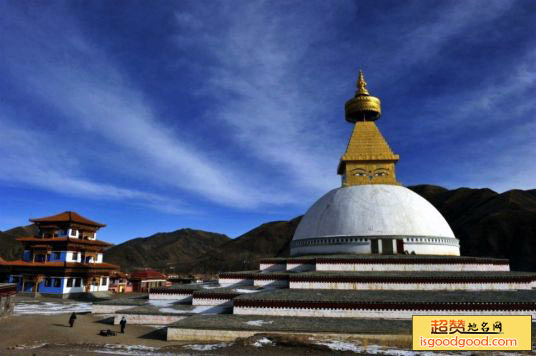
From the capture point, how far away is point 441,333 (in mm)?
12664

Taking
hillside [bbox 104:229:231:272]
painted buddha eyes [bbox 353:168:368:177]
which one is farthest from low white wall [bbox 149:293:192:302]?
hillside [bbox 104:229:231:272]

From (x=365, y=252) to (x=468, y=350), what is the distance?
10960mm

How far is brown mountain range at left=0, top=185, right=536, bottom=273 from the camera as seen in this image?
6550 cm

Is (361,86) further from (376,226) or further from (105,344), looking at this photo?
(105,344)

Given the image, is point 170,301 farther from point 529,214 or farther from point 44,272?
point 529,214

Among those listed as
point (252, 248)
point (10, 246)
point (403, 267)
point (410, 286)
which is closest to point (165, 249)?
point (252, 248)

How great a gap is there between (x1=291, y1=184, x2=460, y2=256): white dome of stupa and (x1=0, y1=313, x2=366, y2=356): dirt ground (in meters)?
11.8

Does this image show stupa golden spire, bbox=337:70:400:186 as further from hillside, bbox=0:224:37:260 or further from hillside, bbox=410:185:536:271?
hillside, bbox=0:224:37:260

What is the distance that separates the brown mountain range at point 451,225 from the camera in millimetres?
65500

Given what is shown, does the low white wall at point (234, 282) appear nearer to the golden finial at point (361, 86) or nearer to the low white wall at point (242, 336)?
the low white wall at point (242, 336)

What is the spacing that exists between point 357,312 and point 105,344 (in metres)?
10.2

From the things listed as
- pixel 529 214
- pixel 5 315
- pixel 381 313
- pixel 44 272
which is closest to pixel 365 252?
pixel 381 313

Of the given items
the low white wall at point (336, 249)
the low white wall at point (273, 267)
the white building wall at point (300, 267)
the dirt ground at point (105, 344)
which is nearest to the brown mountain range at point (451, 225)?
the low white wall at point (336, 249)

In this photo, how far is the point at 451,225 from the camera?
82.9 metres
